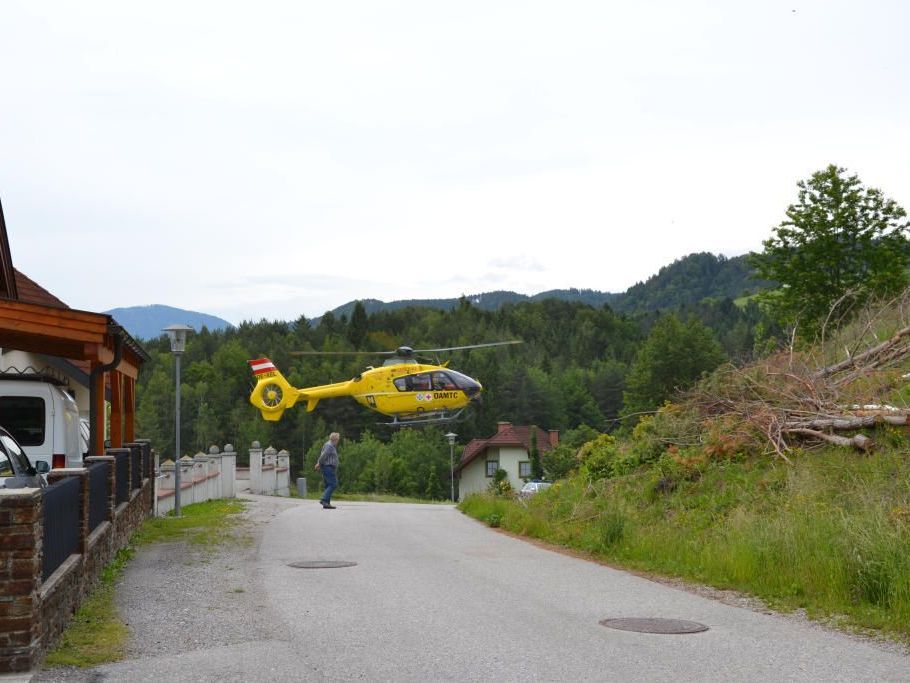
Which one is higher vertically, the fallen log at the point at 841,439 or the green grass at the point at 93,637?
the fallen log at the point at 841,439

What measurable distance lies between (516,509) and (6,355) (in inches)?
469

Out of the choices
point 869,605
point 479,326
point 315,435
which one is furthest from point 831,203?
point 479,326

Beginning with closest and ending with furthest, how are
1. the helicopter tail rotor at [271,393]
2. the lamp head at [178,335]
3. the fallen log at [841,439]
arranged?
the fallen log at [841,439], the lamp head at [178,335], the helicopter tail rotor at [271,393]

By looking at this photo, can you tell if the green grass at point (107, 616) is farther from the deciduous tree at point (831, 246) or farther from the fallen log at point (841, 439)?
the deciduous tree at point (831, 246)

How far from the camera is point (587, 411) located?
145750 millimetres

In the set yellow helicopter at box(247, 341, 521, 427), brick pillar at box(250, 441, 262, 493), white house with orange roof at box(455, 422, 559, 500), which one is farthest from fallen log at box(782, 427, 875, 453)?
white house with orange roof at box(455, 422, 559, 500)

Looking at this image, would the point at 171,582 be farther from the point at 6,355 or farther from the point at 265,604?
the point at 6,355

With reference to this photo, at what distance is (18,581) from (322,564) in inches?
255

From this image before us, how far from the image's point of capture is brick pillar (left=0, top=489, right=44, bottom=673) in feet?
22.6

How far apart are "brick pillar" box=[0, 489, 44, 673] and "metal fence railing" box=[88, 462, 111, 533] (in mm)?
3811

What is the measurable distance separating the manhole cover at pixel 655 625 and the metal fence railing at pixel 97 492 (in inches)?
211

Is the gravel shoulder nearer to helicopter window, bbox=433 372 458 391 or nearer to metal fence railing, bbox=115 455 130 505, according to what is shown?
metal fence railing, bbox=115 455 130 505

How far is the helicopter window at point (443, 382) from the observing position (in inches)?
1794

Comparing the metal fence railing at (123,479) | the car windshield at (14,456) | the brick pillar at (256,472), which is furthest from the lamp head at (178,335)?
the brick pillar at (256,472)
